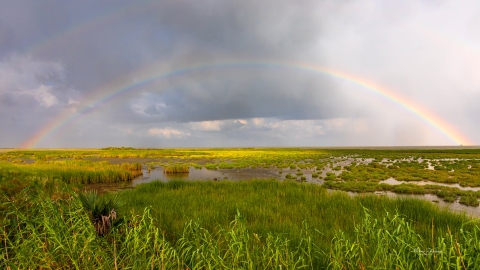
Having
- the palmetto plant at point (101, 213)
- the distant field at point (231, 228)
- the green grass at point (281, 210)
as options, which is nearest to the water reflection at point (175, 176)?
the distant field at point (231, 228)

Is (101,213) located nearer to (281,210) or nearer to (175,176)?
(281,210)

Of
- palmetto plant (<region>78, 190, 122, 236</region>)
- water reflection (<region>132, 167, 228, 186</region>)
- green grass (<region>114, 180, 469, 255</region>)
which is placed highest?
palmetto plant (<region>78, 190, 122, 236</region>)

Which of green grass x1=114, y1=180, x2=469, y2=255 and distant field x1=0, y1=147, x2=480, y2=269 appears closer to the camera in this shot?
distant field x1=0, y1=147, x2=480, y2=269

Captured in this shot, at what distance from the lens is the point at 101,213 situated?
5965 mm

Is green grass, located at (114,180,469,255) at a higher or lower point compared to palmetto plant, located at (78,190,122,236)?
lower

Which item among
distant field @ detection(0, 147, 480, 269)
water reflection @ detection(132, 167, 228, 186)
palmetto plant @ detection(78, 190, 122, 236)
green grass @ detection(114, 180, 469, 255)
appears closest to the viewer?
distant field @ detection(0, 147, 480, 269)

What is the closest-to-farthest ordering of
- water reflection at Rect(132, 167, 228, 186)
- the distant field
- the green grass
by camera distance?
the distant field, the green grass, water reflection at Rect(132, 167, 228, 186)

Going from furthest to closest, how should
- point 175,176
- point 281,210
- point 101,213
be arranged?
point 175,176, point 281,210, point 101,213

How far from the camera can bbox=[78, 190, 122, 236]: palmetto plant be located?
546 centimetres

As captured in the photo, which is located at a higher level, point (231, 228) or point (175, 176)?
point (231, 228)

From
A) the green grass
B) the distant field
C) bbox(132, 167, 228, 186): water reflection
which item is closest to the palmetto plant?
the distant field

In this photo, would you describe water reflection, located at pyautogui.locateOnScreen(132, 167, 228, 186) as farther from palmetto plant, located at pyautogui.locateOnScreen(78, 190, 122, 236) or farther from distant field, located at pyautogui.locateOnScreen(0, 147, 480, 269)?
palmetto plant, located at pyautogui.locateOnScreen(78, 190, 122, 236)

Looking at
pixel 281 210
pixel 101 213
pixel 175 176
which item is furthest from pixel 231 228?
pixel 175 176

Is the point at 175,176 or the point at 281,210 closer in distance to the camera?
the point at 281,210
